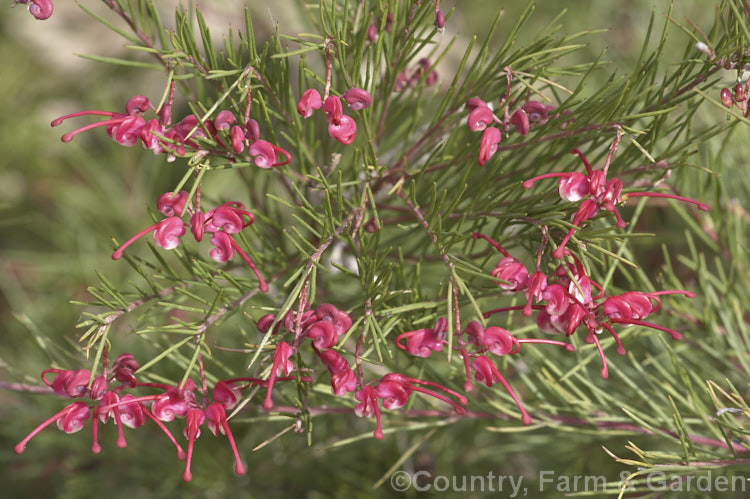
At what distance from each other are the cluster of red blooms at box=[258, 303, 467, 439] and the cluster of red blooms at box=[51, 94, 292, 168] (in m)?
0.08

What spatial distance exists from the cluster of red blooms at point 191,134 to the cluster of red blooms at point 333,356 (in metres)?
0.08

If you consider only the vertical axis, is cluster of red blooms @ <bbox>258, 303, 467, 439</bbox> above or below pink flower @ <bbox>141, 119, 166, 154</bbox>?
below

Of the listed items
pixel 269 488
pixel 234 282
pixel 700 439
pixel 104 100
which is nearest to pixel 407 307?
pixel 234 282

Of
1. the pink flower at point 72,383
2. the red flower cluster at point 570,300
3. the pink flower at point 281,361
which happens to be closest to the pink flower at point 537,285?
the red flower cluster at point 570,300

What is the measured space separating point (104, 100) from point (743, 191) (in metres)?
0.87

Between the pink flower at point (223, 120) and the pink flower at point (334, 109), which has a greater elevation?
the pink flower at point (334, 109)

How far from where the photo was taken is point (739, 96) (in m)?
0.31

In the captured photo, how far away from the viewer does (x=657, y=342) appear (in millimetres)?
522

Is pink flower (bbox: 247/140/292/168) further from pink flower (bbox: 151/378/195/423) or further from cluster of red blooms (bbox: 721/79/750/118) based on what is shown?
cluster of red blooms (bbox: 721/79/750/118)

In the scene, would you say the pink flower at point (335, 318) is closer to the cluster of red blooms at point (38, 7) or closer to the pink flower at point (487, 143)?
the pink flower at point (487, 143)

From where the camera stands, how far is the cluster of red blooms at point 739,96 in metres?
0.31

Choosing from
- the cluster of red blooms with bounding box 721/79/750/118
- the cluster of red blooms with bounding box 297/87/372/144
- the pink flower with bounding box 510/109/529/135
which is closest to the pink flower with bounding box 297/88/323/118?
the cluster of red blooms with bounding box 297/87/372/144

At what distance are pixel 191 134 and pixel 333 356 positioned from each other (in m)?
0.12

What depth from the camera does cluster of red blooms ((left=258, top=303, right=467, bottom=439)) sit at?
11.2 inches
